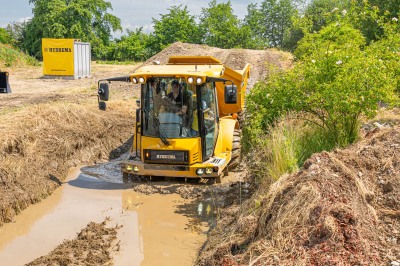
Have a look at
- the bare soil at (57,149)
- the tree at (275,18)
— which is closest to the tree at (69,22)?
the tree at (275,18)

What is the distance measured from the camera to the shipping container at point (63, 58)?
2897 cm

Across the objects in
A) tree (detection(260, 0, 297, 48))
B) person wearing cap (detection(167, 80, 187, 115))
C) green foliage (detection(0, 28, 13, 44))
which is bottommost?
person wearing cap (detection(167, 80, 187, 115))

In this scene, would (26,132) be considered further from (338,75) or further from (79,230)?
(338,75)

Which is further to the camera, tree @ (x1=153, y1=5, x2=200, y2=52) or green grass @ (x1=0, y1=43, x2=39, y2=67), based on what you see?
tree @ (x1=153, y1=5, x2=200, y2=52)

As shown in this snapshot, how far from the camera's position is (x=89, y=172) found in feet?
37.6

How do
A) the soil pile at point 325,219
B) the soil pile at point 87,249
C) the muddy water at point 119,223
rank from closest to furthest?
the soil pile at point 325,219, the soil pile at point 87,249, the muddy water at point 119,223

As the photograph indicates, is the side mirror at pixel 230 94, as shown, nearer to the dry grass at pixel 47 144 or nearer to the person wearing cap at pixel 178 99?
the person wearing cap at pixel 178 99

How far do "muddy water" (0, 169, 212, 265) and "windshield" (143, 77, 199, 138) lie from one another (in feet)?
4.31

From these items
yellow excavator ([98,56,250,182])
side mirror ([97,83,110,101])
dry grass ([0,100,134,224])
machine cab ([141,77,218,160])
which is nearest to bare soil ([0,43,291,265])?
dry grass ([0,100,134,224])

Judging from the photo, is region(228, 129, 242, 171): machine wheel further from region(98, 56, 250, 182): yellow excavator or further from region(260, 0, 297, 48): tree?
region(260, 0, 297, 48): tree

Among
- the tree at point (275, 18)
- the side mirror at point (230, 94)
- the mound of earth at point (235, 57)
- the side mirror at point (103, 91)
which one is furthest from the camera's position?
the tree at point (275, 18)

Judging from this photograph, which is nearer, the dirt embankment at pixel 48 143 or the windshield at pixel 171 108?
the dirt embankment at pixel 48 143

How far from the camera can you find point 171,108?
32.9ft

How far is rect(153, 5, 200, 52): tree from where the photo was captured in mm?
44062
